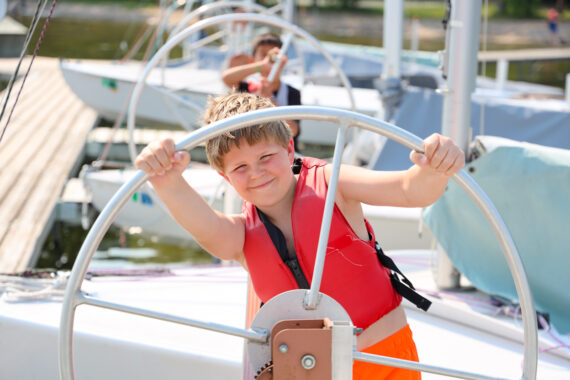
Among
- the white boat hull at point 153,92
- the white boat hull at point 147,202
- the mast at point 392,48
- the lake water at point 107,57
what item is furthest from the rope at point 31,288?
the white boat hull at point 153,92

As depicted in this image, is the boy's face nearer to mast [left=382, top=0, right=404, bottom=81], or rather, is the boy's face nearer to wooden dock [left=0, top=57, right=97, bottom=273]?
wooden dock [left=0, top=57, right=97, bottom=273]

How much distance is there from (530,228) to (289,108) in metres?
A: 1.53

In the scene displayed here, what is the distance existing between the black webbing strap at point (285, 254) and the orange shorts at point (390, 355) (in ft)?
0.77

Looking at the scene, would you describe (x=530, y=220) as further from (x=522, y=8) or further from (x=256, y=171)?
(x=522, y=8)

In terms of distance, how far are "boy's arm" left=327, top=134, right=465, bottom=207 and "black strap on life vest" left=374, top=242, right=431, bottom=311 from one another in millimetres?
143

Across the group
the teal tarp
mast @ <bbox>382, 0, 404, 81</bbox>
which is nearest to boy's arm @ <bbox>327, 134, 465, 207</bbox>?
the teal tarp

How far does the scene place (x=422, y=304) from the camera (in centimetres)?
171

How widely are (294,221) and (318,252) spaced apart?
0.31 meters

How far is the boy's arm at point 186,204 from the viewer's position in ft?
4.70

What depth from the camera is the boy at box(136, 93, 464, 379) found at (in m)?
1.60

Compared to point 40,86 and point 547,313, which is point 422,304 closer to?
point 547,313

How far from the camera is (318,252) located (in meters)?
1.36

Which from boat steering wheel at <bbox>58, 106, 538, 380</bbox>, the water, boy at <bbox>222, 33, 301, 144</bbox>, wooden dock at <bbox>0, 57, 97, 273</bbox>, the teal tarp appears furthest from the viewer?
the water

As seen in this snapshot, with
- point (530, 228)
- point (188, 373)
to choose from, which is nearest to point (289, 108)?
point (188, 373)
